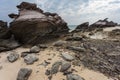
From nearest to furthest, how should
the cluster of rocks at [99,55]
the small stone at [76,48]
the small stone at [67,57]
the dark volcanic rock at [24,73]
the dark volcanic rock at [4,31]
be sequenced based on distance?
the dark volcanic rock at [24,73] < the cluster of rocks at [99,55] < the small stone at [67,57] < the small stone at [76,48] < the dark volcanic rock at [4,31]

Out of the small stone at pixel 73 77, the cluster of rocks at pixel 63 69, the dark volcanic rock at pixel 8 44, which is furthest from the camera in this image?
the dark volcanic rock at pixel 8 44

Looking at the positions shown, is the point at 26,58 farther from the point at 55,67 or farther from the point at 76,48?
the point at 76,48

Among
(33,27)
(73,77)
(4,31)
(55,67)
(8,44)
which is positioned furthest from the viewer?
(4,31)

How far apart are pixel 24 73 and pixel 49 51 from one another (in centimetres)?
176

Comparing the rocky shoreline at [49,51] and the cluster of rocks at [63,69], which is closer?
the cluster of rocks at [63,69]

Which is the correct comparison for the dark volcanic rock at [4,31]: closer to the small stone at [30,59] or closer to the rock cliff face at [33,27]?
the rock cliff face at [33,27]

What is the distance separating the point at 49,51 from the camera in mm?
8633

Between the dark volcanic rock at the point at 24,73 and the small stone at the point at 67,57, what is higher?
the small stone at the point at 67,57

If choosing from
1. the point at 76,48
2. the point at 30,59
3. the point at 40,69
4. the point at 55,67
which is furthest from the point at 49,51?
the point at 55,67

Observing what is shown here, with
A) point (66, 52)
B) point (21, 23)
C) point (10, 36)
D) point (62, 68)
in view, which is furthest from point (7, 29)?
point (62, 68)

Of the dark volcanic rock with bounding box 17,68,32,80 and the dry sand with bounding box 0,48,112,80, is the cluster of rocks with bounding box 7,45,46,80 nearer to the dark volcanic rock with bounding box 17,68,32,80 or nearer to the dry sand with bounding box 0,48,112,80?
the dark volcanic rock with bounding box 17,68,32,80

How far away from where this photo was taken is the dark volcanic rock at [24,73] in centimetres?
708

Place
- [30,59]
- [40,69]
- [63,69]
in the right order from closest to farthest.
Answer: [63,69]
[40,69]
[30,59]

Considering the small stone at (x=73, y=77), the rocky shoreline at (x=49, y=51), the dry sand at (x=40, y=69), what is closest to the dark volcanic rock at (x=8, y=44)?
the rocky shoreline at (x=49, y=51)
